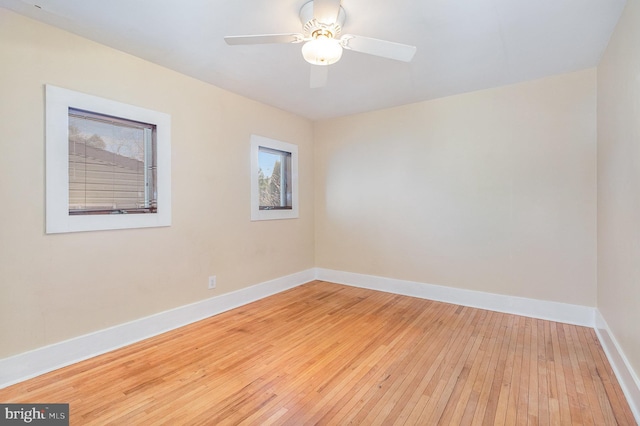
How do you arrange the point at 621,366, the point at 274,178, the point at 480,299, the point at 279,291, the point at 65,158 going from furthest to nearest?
the point at 274,178 < the point at 279,291 < the point at 480,299 < the point at 65,158 < the point at 621,366

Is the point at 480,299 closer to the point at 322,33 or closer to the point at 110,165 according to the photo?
the point at 322,33

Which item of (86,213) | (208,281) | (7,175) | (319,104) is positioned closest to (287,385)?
(208,281)

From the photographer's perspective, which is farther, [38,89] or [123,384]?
[38,89]

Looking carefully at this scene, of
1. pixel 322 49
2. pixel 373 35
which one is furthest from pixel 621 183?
pixel 322 49

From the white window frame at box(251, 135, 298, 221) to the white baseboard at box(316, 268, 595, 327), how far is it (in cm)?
119

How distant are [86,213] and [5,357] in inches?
40.3

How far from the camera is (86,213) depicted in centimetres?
226

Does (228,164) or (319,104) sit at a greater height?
(319,104)

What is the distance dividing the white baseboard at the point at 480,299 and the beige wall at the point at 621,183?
0.94 feet

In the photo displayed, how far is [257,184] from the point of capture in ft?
11.9

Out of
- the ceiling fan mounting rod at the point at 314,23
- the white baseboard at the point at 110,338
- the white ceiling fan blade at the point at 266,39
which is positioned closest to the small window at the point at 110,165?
the white baseboard at the point at 110,338

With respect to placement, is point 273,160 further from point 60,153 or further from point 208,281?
point 60,153

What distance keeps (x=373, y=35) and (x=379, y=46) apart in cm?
43

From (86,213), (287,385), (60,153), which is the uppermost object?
(60,153)
